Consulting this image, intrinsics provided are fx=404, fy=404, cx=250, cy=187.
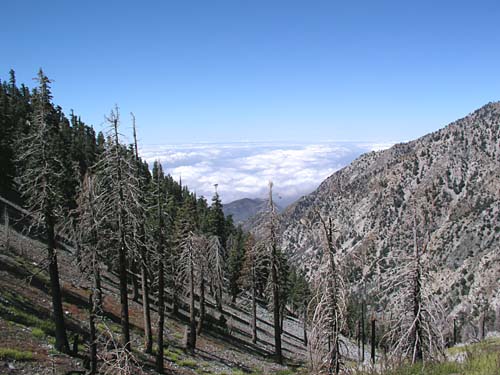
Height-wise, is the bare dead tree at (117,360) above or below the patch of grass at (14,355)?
above

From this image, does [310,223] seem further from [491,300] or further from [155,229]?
[491,300]

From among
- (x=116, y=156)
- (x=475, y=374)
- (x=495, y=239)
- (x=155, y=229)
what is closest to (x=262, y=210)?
(x=155, y=229)

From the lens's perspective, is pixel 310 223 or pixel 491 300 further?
pixel 491 300

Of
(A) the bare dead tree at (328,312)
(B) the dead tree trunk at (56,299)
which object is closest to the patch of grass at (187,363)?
(B) the dead tree trunk at (56,299)

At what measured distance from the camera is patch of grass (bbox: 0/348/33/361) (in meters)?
17.6

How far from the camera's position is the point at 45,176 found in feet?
65.6

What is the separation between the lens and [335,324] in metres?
13.1

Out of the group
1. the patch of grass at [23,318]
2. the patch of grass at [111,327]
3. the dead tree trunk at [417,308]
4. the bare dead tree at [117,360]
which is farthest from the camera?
the patch of grass at [111,327]

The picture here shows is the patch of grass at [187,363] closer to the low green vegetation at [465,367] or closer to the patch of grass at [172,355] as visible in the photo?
the patch of grass at [172,355]

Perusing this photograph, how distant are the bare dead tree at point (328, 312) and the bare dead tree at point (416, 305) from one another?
2017 mm

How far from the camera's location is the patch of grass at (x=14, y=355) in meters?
17.6

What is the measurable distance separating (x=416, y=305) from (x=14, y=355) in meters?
17.0

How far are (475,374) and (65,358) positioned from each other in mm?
18316

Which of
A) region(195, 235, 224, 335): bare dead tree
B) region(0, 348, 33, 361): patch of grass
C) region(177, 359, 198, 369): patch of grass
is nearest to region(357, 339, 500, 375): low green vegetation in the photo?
region(0, 348, 33, 361): patch of grass
